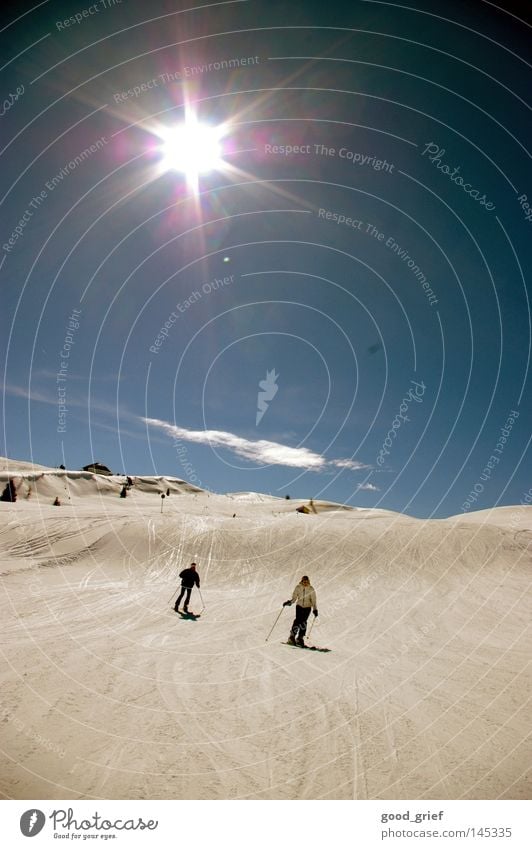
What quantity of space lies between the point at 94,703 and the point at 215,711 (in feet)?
7.10

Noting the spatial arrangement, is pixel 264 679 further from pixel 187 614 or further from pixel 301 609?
pixel 187 614

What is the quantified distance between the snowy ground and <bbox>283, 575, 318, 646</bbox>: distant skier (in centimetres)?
75

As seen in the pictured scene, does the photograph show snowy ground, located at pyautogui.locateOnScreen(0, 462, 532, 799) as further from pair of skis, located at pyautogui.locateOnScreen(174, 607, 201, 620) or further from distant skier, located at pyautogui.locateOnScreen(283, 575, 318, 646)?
distant skier, located at pyautogui.locateOnScreen(283, 575, 318, 646)

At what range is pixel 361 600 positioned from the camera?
1916 centimetres

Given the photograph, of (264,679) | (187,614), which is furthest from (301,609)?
(187,614)

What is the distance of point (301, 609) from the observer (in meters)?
12.2

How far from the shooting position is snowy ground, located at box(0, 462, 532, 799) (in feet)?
17.3

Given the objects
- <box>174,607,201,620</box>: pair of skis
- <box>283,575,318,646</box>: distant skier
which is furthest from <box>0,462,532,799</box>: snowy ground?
<box>283,575,318,646</box>: distant skier

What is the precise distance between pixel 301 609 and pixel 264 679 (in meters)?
3.60

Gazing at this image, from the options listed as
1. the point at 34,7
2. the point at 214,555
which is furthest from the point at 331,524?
the point at 34,7

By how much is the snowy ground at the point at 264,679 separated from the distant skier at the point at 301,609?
75cm

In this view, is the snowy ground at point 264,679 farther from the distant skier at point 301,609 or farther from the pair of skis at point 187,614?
the distant skier at point 301,609

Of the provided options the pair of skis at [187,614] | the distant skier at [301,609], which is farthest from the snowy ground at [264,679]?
the distant skier at [301,609]
